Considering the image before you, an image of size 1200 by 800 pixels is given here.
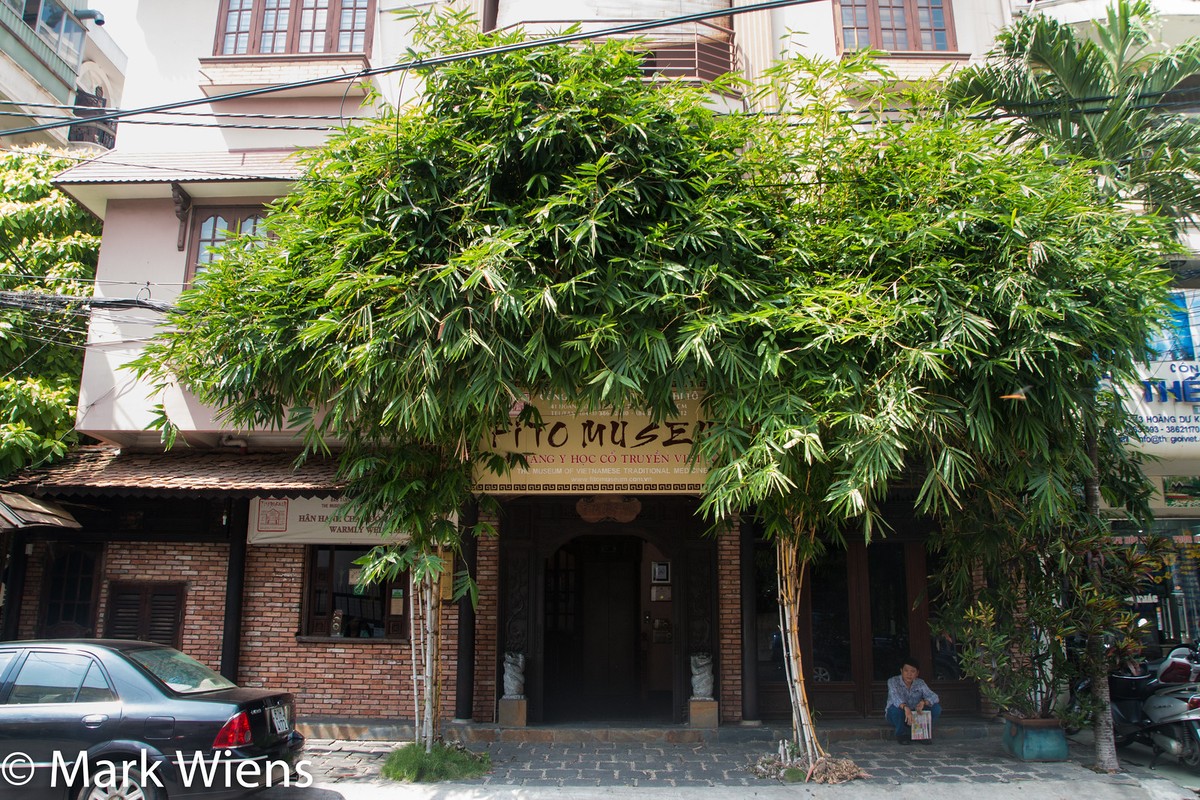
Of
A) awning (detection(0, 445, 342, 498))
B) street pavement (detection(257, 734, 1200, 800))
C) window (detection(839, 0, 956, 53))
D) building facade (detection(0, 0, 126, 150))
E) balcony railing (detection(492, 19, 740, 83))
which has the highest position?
building facade (detection(0, 0, 126, 150))

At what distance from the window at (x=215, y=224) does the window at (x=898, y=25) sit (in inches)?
366

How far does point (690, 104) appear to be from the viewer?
804 centimetres

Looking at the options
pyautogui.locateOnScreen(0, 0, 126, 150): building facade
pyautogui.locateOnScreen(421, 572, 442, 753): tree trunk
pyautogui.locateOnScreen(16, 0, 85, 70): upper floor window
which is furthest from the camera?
pyautogui.locateOnScreen(16, 0, 85, 70): upper floor window

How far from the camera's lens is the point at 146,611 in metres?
11.0

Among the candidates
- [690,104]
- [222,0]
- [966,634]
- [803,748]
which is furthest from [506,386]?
[222,0]

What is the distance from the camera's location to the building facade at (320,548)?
10.8 metres

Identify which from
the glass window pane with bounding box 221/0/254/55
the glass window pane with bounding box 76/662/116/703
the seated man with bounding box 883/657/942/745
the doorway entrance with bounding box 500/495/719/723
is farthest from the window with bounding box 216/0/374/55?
the seated man with bounding box 883/657/942/745

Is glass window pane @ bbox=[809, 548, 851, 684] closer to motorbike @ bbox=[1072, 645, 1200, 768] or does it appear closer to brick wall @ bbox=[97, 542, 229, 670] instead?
motorbike @ bbox=[1072, 645, 1200, 768]

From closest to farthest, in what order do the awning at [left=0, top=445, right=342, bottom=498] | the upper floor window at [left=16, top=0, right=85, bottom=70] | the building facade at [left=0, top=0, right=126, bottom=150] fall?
the awning at [left=0, top=445, right=342, bottom=498] → the building facade at [left=0, top=0, right=126, bottom=150] → the upper floor window at [left=16, top=0, right=85, bottom=70]

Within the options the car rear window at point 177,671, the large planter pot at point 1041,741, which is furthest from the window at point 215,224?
the large planter pot at point 1041,741

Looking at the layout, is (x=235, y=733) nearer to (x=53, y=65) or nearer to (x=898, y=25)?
(x=898, y=25)

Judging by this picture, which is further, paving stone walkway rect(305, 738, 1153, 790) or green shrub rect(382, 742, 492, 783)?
paving stone walkway rect(305, 738, 1153, 790)

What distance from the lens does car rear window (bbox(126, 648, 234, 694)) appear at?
6.97 meters

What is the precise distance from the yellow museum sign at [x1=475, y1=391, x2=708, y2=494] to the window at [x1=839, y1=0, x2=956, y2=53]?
692cm
